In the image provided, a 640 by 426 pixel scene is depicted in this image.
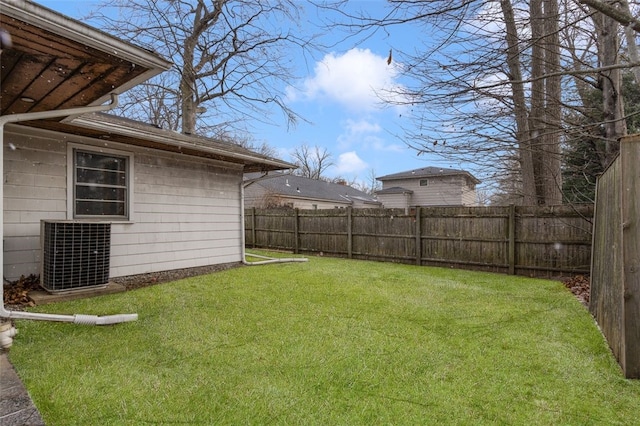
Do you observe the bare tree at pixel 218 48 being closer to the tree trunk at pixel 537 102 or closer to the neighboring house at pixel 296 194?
Answer: the neighboring house at pixel 296 194

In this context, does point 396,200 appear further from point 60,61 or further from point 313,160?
point 60,61

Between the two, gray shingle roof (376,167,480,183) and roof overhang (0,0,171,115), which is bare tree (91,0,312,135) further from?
gray shingle roof (376,167,480,183)

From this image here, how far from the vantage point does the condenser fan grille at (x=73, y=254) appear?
13.8 ft

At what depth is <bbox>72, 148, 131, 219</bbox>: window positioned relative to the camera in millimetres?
5055

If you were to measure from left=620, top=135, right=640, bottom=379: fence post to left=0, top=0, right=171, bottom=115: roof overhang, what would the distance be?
373 centimetres

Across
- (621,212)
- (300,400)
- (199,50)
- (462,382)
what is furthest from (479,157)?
(199,50)

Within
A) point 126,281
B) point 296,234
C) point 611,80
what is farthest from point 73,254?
point 611,80

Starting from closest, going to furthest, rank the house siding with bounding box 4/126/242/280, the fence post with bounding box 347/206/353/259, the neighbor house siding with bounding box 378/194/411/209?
1. the house siding with bounding box 4/126/242/280
2. the fence post with bounding box 347/206/353/259
3. the neighbor house siding with bounding box 378/194/411/209

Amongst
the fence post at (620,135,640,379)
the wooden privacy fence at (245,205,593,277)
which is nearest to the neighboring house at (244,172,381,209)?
the wooden privacy fence at (245,205,593,277)

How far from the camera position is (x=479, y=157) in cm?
620

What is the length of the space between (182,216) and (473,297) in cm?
532

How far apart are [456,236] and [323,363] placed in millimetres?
6063

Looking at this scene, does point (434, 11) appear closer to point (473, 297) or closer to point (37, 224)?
point (473, 297)

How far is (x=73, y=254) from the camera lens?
14.1ft
